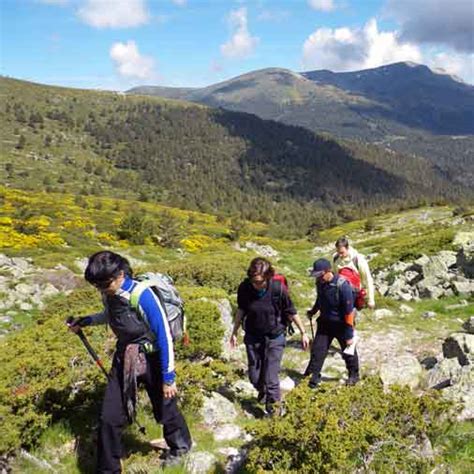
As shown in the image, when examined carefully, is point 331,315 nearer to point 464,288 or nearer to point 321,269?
point 321,269

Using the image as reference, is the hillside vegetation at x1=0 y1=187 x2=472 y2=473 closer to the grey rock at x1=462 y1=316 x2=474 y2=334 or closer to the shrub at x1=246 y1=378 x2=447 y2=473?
the shrub at x1=246 y1=378 x2=447 y2=473

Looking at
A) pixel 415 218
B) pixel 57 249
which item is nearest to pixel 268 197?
pixel 415 218

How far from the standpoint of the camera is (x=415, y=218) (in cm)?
6109

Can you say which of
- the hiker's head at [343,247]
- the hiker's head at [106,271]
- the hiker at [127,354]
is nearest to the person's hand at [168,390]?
the hiker at [127,354]

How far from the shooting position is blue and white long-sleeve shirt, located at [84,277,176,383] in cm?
470

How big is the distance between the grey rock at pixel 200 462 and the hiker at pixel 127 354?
0.40 feet

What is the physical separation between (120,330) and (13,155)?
136 meters

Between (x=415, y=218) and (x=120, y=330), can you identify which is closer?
(x=120, y=330)

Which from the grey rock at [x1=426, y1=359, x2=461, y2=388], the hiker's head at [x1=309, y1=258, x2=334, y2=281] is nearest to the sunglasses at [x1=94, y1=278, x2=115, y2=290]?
the hiker's head at [x1=309, y1=258, x2=334, y2=281]

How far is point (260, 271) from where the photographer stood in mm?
6234

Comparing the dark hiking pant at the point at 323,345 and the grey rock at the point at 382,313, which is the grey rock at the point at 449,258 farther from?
the dark hiking pant at the point at 323,345

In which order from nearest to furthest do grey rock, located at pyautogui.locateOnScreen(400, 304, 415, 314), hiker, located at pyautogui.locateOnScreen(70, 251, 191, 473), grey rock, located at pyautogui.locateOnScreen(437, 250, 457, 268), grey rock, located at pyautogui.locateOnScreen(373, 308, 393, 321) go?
1. hiker, located at pyautogui.locateOnScreen(70, 251, 191, 473)
2. grey rock, located at pyautogui.locateOnScreen(373, 308, 393, 321)
3. grey rock, located at pyautogui.locateOnScreen(400, 304, 415, 314)
4. grey rock, located at pyautogui.locateOnScreen(437, 250, 457, 268)

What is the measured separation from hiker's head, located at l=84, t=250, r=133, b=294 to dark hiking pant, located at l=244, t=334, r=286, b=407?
264 cm

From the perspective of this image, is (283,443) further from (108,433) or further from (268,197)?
(268,197)
